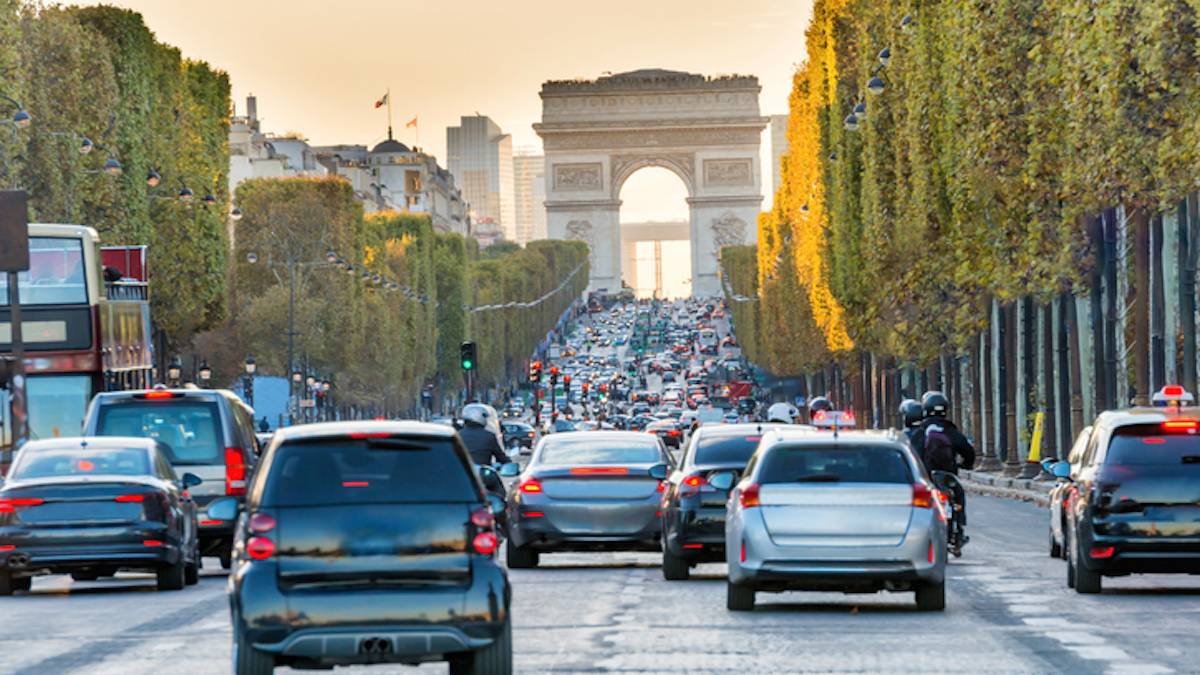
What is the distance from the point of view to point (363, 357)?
117000 mm

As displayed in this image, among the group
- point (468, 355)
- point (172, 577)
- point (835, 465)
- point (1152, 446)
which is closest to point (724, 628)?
point (835, 465)

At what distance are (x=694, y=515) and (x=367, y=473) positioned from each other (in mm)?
11356

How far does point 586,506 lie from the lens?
2800 centimetres

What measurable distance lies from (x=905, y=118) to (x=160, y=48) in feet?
86.0

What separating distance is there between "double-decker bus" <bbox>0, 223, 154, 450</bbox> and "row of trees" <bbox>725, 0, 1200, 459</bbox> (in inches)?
602

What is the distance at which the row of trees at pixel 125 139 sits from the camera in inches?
2586

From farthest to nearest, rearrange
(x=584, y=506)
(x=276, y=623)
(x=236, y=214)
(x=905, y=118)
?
(x=236, y=214) → (x=905, y=118) → (x=584, y=506) → (x=276, y=623)

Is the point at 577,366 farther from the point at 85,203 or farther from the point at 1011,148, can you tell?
the point at 1011,148

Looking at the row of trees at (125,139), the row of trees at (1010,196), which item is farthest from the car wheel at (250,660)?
the row of trees at (125,139)

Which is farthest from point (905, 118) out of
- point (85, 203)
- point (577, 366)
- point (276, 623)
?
point (577, 366)

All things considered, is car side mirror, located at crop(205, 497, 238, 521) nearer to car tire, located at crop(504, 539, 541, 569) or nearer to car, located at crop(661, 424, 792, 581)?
car, located at crop(661, 424, 792, 581)

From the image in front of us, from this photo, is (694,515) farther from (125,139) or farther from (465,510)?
(125,139)

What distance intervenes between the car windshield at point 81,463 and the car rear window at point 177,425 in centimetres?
294

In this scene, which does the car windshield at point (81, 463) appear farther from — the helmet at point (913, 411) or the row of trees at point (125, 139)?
the row of trees at point (125, 139)
